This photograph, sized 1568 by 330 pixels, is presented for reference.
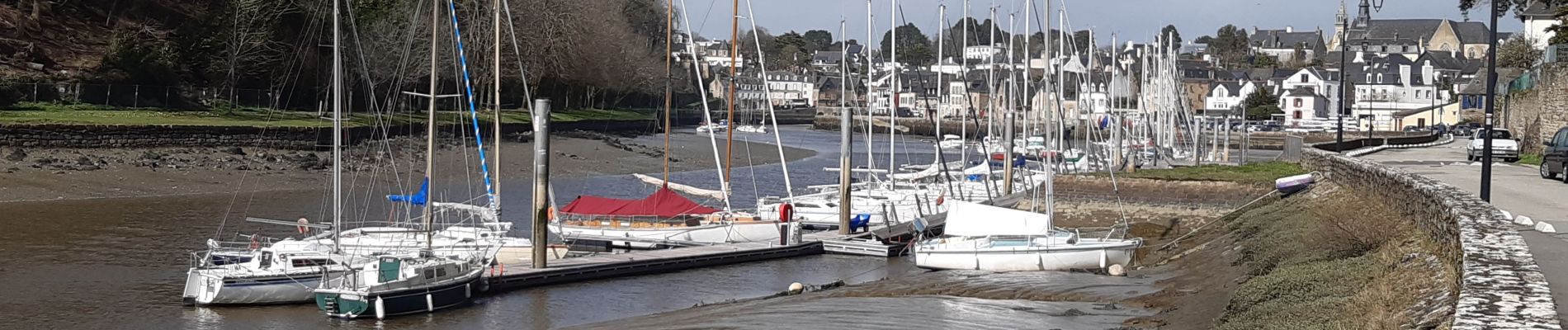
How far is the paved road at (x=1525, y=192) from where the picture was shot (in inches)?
651

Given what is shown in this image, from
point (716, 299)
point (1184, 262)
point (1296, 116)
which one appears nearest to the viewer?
point (716, 299)

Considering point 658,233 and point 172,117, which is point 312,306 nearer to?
point 658,233

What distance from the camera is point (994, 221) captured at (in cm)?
3428

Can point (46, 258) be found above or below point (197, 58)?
below

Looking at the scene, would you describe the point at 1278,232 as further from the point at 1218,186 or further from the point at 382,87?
the point at 382,87

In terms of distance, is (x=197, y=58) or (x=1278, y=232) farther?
(x=197, y=58)

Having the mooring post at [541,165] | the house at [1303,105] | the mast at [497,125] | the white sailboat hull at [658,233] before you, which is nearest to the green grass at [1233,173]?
the white sailboat hull at [658,233]

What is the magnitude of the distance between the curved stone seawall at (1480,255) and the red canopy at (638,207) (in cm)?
1780

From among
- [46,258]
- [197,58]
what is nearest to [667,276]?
[46,258]

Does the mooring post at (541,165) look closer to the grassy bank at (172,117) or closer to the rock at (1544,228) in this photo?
the rock at (1544,228)

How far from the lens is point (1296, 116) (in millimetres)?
150000

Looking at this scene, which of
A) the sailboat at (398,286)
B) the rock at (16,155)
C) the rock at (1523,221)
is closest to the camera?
the rock at (1523,221)

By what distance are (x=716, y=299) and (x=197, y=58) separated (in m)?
51.0

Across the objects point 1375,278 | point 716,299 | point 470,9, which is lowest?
point 716,299
